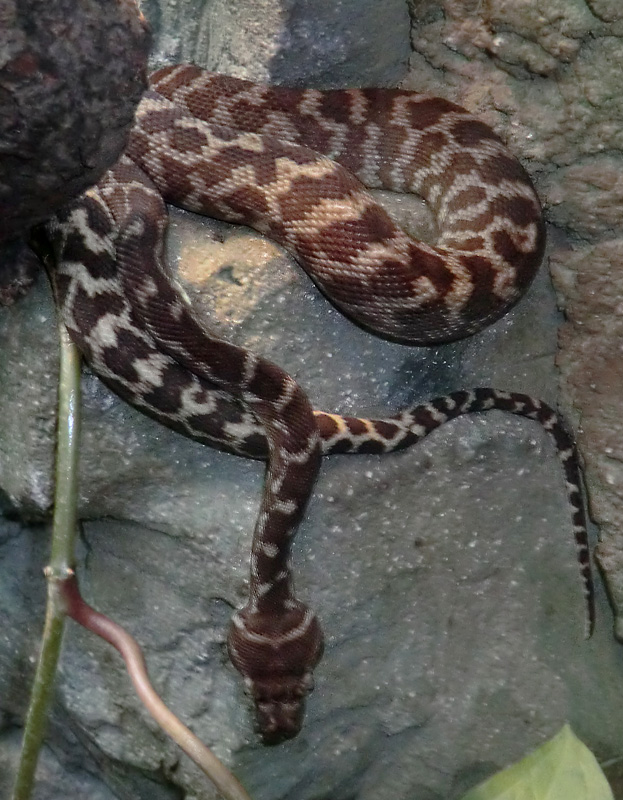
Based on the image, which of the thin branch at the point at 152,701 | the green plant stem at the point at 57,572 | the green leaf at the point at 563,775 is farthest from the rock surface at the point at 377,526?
the green leaf at the point at 563,775

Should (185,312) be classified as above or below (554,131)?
below

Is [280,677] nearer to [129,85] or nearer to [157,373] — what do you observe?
[157,373]

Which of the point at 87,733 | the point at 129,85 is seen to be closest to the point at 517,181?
the point at 129,85

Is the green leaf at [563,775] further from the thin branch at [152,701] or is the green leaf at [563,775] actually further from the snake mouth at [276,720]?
the snake mouth at [276,720]

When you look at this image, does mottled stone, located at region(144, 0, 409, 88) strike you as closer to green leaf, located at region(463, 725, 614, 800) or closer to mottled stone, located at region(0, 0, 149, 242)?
mottled stone, located at region(0, 0, 149, 242)

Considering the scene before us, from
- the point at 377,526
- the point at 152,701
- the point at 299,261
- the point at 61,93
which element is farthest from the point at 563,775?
the point at 299,261

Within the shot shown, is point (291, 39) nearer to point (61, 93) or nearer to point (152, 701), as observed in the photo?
point (61, 93)

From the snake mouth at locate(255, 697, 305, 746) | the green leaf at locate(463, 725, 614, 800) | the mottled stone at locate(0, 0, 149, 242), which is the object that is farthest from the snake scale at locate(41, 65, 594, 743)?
the green leaf at locate(463, 725, 614, 800)
